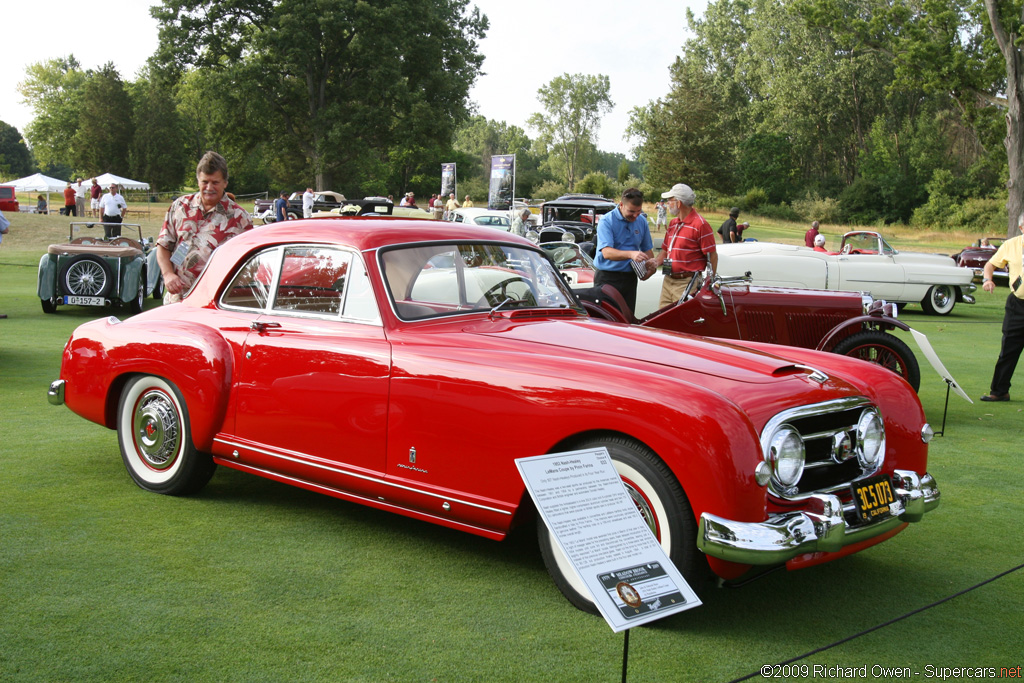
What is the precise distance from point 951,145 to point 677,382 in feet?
220

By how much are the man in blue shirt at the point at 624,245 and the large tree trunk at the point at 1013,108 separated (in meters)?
25.1

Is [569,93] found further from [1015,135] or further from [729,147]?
[1015,135]

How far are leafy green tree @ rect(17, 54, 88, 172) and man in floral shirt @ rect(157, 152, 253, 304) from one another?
73.4 meters

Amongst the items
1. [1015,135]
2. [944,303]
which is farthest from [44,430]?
[1015,135]

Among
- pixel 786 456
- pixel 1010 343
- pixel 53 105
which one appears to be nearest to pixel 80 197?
pixel 1010 343

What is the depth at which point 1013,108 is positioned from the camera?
30.6 metres

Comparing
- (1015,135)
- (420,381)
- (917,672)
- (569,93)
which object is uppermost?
(569,93)

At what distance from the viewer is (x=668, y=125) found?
64312mm

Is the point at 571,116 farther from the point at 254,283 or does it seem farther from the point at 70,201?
the point at 254,283

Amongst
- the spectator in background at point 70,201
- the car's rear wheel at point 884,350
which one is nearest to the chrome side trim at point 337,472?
the car's rear wheel at point 884,350

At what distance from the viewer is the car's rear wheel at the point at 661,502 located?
3.23 metres

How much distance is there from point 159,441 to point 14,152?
124747 mm

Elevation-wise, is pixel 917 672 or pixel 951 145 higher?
pixel 951 145

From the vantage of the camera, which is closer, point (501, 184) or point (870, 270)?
point (870, 270)
